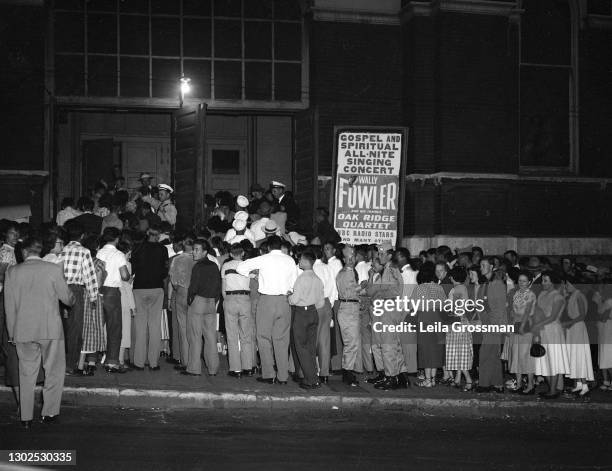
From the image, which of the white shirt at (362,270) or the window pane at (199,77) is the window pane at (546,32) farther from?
the white shirt at (362,270)

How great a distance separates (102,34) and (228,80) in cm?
268

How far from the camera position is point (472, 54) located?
1878 centimetres

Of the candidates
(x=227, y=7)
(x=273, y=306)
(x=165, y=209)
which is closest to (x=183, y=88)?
(x=227, y=7)

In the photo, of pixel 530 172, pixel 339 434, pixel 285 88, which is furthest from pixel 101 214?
pixel 530 172

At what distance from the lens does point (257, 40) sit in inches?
780

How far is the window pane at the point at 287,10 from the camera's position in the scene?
1986 centimetres

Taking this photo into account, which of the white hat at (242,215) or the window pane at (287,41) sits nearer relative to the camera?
the white hat at (242,215)

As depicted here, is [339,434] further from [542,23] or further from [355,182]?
[542,23]

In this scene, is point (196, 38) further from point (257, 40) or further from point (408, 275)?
point (408, 275)

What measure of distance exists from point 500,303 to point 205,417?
14.6 feet

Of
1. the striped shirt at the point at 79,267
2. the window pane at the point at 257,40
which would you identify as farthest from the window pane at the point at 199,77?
the striped shirt at the point at 79,267

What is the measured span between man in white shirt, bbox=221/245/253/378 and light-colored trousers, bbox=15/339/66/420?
3.44 metres

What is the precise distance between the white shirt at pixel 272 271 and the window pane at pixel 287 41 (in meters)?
8.23
